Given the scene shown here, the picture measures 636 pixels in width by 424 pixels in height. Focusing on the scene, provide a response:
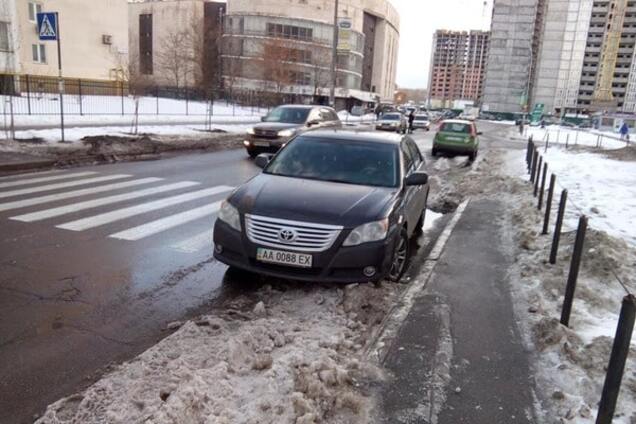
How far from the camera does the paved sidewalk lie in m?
3.38

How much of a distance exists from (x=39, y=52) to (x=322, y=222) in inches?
1741

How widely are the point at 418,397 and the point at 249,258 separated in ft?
7.36

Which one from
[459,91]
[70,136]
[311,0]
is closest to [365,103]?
[311,0]

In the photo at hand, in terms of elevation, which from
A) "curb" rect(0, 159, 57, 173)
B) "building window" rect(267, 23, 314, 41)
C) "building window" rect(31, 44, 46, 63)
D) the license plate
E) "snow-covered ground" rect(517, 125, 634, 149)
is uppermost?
"building window" rect(267, 23, 314, 41)

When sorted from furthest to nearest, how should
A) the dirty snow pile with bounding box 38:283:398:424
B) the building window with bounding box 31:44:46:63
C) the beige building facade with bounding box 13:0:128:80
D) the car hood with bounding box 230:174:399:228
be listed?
the building window with bounding box 31:44:46:63 → the beige building facade with bounding box 13:0:128:80 → the car hood with bounding box 230:174:399:228 → the dirty snow pile with bounding box 38:283:398:424

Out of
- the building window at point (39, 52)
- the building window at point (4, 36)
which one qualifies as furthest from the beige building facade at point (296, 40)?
the building window at point (4, 36)

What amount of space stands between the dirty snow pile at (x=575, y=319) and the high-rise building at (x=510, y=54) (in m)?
113

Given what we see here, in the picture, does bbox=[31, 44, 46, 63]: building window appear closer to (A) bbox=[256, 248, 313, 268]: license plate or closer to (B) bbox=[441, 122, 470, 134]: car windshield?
(B) bbox=[441, 122, 470, 134]: car windshield

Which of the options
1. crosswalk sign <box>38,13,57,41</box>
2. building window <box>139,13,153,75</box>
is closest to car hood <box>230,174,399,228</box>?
crosswalk sign <box>38,13,57,41</box>

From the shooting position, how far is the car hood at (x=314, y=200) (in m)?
5.04

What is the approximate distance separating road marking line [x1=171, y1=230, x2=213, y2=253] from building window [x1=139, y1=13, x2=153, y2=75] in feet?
332

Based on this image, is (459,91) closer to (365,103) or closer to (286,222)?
(365,103)

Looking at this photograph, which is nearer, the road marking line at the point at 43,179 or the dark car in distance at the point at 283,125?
the road marking line at the point at 43,179

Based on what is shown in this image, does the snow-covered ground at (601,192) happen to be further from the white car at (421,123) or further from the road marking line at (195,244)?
the white car at (421,123)
